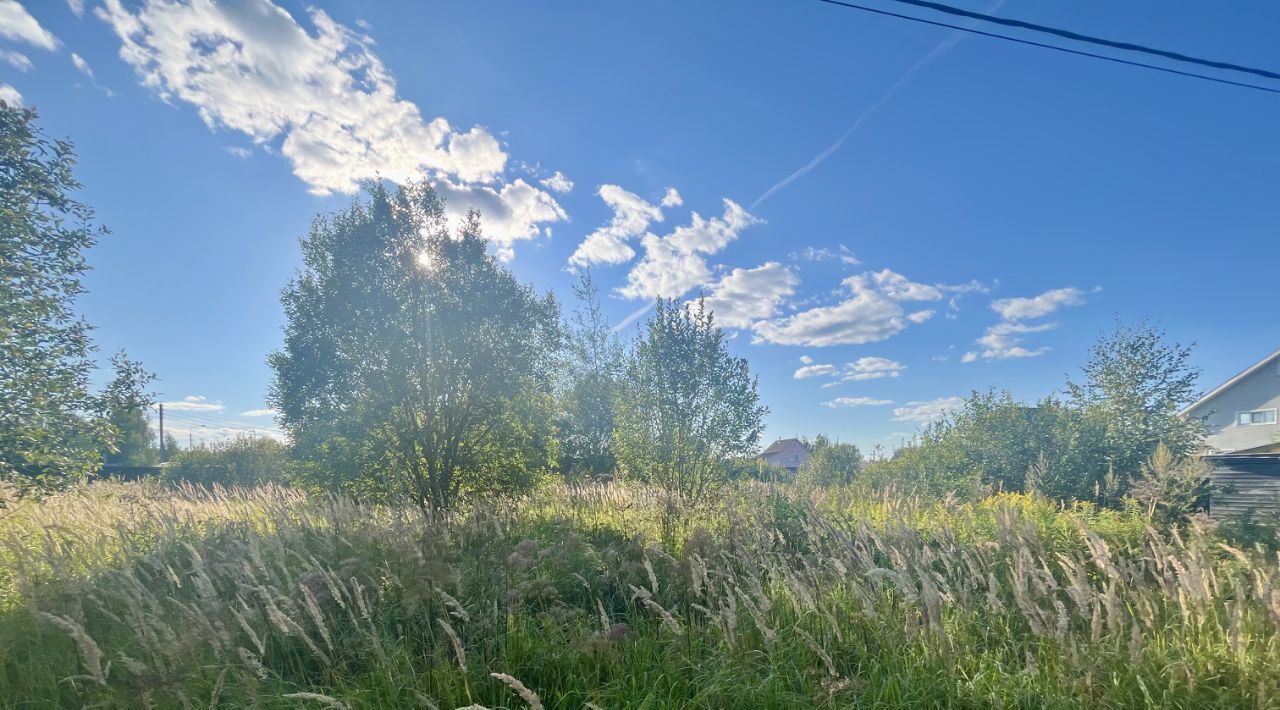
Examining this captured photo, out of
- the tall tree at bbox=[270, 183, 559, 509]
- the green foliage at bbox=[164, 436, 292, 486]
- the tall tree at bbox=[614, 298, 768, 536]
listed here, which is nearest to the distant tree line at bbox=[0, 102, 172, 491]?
the tall tree at bbox=[270, 183, 559, 509]

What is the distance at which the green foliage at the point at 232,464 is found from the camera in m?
24.3

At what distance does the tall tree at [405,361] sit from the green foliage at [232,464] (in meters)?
18.9

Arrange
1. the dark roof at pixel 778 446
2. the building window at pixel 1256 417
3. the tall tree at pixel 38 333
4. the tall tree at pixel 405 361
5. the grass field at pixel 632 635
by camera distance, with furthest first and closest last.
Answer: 1. the dark roof at pixel 778 446
2. the building window at pixel 1256 417
3. the tall tree at pixel 405 361
4. the tall tree at pixel 38 333
5. the grass field at pixel 632 635

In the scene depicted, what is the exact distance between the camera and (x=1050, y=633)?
9.32 ft

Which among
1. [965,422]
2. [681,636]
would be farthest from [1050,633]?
[965,422]

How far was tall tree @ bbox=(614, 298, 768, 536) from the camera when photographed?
1042cm

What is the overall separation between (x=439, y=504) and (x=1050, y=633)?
8.61m

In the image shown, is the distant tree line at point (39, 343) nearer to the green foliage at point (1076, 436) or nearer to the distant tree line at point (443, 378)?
the distant tree line at point (443, 378)

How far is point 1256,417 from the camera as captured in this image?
28000mm

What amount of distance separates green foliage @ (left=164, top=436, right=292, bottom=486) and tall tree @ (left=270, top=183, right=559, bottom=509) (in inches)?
742

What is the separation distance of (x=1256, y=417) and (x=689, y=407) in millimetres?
37275

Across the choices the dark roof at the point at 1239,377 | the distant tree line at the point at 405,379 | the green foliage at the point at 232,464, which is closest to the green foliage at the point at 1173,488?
the distant tree line at the point at 405,379

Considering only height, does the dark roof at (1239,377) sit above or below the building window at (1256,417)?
above

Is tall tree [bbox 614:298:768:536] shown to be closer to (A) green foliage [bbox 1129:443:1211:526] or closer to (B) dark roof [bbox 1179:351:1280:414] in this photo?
(A) green foliage [bbox 1129:443:1211:526]
